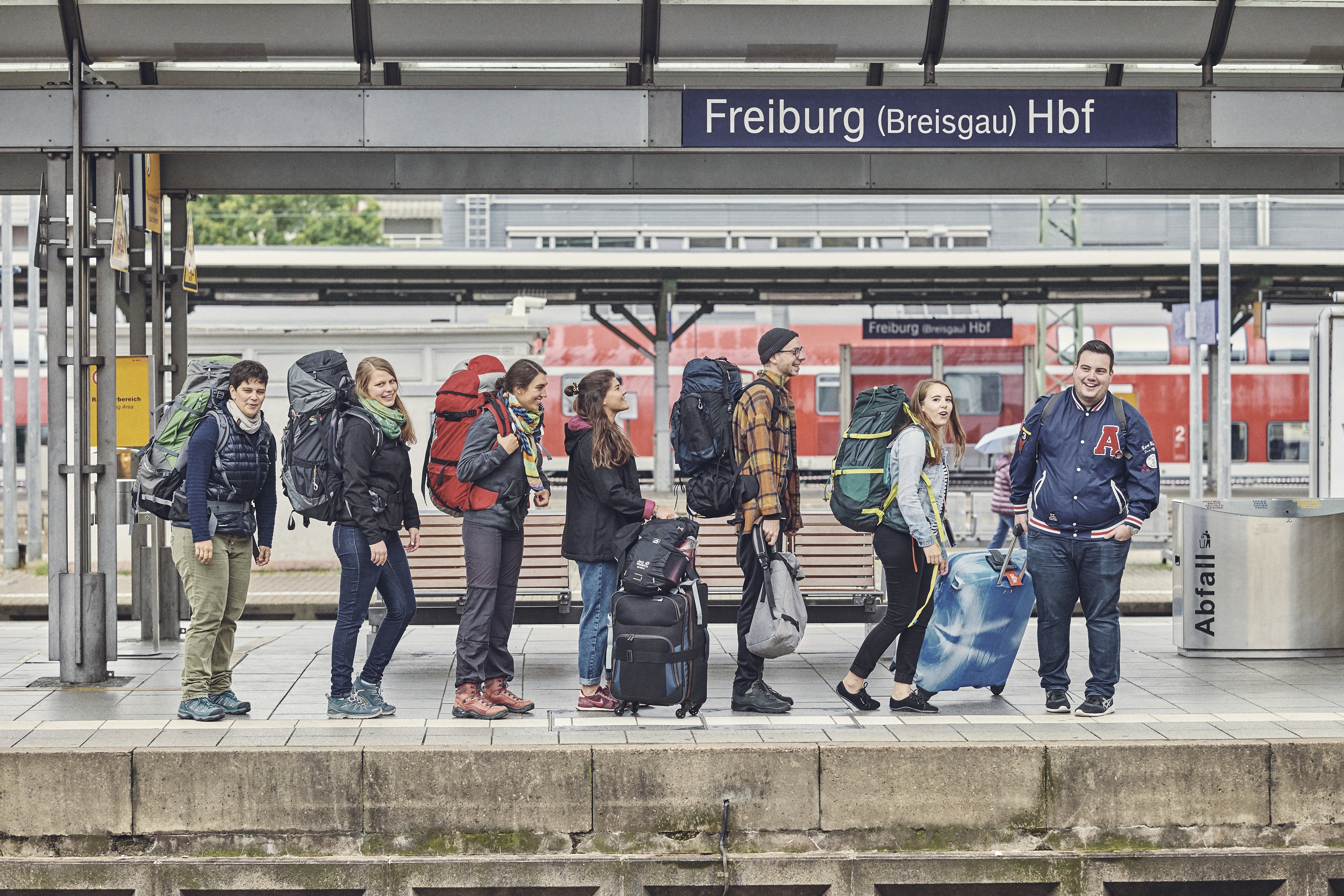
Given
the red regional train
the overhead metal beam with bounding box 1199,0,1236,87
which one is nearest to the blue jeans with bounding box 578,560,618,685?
the overhead metal beam with bounding box 1199,0,1236,87

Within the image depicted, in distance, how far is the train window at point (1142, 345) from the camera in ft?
80.3

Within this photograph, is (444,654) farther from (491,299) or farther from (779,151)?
(491,299)

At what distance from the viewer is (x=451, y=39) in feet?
22.0

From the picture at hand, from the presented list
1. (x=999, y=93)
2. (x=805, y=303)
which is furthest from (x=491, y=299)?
(x=999, y=93)

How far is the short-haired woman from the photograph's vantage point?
231 inches

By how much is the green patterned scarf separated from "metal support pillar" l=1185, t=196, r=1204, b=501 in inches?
461

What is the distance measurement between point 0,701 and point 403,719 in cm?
209

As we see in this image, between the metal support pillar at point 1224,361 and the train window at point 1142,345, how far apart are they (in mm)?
8002

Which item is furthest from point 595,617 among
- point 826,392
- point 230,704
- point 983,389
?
point 826,392

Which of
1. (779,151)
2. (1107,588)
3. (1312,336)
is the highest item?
(779,151)

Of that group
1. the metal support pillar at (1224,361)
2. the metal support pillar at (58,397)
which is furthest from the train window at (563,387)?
the metal support pillar at (58,397)

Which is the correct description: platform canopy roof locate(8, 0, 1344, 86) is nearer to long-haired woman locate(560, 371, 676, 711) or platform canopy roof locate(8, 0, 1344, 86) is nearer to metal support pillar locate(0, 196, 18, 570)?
long-haired woman locate(560, 371, 676, 711)

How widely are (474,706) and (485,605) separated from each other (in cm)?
47

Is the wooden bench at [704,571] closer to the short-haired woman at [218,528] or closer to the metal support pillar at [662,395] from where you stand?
the short-haired woman at [218,528]
